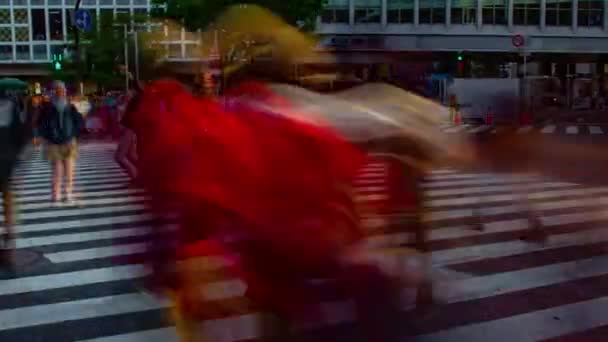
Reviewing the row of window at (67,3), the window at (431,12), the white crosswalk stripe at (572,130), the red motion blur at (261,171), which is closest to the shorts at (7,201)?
the red motion blur at (261,171)

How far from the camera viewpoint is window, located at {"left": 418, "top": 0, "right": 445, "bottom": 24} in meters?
55.0

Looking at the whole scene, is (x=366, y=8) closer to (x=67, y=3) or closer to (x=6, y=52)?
(x=67, y=3)

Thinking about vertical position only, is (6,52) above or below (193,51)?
above

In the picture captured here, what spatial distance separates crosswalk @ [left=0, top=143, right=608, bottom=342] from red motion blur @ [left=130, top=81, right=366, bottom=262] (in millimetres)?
447

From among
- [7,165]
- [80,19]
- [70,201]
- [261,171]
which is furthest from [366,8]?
[261,171]

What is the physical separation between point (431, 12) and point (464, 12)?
7.58 feet

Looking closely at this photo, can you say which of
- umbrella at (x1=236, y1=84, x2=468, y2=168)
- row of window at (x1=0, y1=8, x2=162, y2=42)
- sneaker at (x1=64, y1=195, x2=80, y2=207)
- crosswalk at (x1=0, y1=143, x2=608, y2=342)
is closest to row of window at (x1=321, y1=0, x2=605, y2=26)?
row of window at (x1=0, y1=8, x2=162, y2=42)

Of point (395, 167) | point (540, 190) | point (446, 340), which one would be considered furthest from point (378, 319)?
point (540, 190)

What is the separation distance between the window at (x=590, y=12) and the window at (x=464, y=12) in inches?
314

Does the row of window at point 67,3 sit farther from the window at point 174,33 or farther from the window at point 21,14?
the window at point 174,33

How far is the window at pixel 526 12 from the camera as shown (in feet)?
184

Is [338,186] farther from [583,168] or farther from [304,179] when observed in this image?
[583,168]

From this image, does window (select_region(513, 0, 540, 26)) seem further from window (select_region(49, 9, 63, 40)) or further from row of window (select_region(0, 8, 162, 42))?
row of window (select_region(0, 8, 162, 42))

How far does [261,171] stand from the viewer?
3.83 metres
